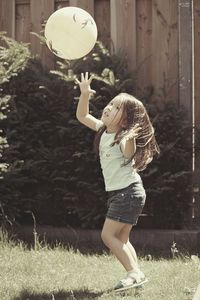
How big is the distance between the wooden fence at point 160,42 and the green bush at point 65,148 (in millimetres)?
246

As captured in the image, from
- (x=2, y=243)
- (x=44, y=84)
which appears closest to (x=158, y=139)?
(x=44, y=84)

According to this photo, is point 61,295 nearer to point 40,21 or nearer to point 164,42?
point 164,42

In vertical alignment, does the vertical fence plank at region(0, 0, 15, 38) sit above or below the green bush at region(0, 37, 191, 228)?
above

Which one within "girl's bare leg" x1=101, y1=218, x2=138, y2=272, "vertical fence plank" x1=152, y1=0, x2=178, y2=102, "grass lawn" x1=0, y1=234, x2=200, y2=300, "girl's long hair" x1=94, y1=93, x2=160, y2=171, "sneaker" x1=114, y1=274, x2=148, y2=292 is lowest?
"grass lawn" x1=0, y1=234, x2=200, y2=300

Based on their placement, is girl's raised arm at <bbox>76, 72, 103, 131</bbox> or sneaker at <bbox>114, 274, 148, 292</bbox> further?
girl's raised arm at <bbox>76, 72, 103, 131</bbox>

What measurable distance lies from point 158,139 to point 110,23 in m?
1.43

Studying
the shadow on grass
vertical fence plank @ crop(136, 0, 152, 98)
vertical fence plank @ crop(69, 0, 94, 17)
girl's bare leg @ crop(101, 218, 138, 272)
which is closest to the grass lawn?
the shadow on grass

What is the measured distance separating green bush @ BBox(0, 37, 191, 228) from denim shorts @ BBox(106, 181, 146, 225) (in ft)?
4.88

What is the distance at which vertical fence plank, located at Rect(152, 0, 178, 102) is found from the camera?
6758mm

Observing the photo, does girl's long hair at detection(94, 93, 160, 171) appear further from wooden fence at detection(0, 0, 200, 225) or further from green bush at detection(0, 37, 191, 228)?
wooden fence at detection(0, 0, 200, 225)

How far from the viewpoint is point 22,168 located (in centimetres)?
642

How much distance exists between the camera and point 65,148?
21.4 ft

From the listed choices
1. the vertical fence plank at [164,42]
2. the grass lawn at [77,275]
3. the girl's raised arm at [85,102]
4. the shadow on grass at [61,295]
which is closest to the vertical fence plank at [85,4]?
the vertical fence plank at [164,42]

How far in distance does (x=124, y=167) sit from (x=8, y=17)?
3127 millimetres
